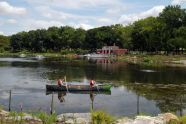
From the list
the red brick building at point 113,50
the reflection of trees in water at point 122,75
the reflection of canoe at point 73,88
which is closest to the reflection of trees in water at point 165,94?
the reflection of canoe at point 73,88

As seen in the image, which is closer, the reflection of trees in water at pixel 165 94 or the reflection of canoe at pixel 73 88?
the reflection of trees in water at pixel 165 94

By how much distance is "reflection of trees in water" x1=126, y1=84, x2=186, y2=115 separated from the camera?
136ft

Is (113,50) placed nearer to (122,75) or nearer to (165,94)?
(122,75)

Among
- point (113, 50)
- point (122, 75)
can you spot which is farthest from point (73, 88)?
point (113, 50)

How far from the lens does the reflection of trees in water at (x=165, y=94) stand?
136 feet

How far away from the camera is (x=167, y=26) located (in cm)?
14362

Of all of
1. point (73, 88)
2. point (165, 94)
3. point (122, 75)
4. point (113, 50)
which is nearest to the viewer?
point (165, 94)

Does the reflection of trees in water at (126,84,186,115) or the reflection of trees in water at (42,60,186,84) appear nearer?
the reflection of trees in water at (126,84,186,115)

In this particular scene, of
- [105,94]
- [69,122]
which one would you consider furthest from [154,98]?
[69,122]

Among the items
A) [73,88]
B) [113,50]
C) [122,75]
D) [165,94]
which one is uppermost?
[113,50]

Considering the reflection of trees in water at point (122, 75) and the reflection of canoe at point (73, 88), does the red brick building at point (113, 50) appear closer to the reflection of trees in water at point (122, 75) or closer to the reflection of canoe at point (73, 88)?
the reflection of trees in water at point (122, 75)

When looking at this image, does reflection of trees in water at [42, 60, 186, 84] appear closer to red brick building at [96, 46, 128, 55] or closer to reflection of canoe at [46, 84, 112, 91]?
reflection of canoe at [46, 84, 112, 91]

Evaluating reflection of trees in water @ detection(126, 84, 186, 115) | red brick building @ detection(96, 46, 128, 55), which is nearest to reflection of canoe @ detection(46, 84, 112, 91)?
reflection of trees in water @ detection(126, 84, 186, 115)

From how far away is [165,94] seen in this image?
51.4 meters
